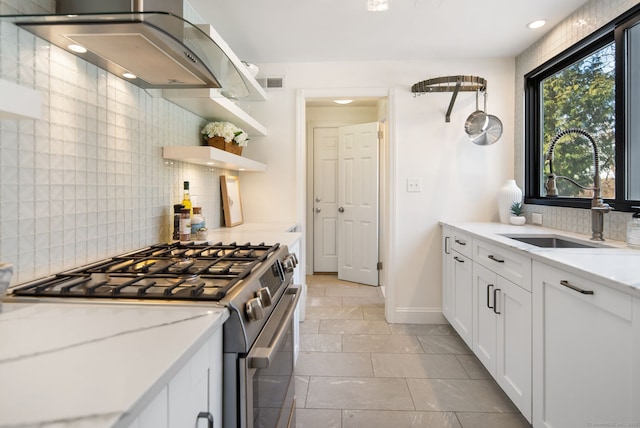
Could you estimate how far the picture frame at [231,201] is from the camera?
2744 mm

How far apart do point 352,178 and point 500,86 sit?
2015 millimetres

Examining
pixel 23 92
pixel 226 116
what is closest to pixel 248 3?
pixel 226 116

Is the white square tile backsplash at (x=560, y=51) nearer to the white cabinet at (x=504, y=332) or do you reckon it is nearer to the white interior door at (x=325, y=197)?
the white cabinet at (x=504, y=332)

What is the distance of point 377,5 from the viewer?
2.16 meters

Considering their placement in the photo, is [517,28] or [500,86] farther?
[500,86]

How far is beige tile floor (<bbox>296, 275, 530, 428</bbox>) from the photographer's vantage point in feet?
5.88

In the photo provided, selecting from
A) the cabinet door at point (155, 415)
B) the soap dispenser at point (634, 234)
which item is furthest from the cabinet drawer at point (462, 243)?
the cabinet door at point (155, 415)

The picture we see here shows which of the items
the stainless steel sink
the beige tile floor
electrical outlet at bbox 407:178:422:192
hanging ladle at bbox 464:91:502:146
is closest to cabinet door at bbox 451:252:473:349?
the beige tile floor

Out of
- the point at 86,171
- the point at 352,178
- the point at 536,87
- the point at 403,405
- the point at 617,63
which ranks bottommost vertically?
the point at 403,405

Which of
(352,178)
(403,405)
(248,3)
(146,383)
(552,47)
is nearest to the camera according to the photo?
(146,383)

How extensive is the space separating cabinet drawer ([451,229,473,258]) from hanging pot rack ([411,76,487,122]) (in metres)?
1.04

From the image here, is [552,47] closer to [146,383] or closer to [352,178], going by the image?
[352,178]

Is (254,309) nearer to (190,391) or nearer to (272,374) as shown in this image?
(190,391)

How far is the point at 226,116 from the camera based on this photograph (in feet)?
7.73
